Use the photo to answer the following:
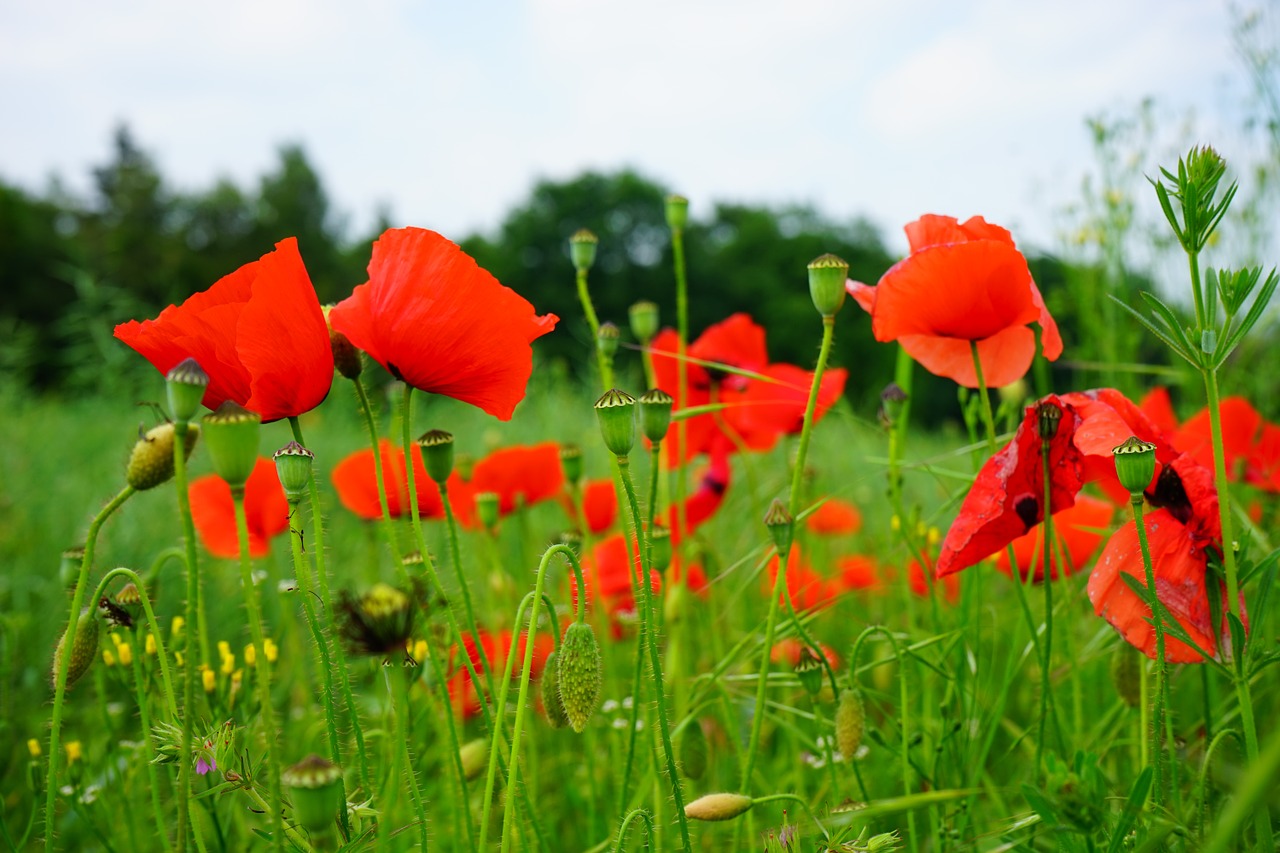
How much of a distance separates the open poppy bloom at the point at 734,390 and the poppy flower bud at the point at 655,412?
576 millimetres

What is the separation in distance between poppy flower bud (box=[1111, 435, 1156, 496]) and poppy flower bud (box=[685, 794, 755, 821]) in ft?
1.28

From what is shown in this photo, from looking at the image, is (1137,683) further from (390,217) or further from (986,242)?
(390,217)

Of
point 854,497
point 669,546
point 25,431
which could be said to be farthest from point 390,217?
point 669,546

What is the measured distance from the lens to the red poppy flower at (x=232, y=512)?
1.32 metres

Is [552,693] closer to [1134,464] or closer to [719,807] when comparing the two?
[719,807]

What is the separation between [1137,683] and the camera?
3.43ft

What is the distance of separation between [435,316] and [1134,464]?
1.89 feet

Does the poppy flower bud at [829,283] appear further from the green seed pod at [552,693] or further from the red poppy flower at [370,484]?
the red poppy flower at [370,484]

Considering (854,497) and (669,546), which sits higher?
(669,546)

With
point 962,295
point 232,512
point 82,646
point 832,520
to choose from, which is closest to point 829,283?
point 962,295

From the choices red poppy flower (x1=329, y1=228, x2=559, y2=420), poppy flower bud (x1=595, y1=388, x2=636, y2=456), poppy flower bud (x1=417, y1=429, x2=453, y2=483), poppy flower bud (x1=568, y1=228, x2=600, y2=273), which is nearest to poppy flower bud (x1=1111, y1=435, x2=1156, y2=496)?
poppy flower bud (x1=595, y1=388, x2=636, y2=456)

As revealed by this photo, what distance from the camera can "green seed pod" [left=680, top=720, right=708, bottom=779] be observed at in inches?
42.2

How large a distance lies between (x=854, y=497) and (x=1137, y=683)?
2393 millimetres

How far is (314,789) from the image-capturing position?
565 mm
